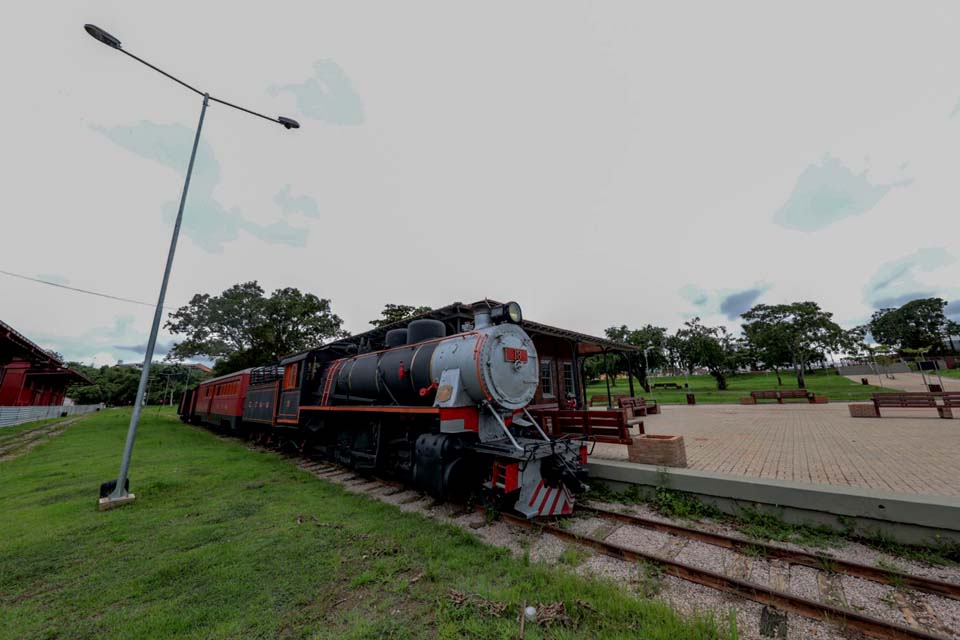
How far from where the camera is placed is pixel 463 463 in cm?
588

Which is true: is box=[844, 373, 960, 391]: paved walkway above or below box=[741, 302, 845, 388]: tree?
below

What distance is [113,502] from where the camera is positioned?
6.33 metres

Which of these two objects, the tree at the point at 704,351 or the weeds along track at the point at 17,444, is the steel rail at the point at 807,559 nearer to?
the weeds along track at the point at 17,444

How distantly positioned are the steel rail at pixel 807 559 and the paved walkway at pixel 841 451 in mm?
2014

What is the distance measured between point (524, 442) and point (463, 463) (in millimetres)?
1078

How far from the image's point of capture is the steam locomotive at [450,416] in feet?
18.2

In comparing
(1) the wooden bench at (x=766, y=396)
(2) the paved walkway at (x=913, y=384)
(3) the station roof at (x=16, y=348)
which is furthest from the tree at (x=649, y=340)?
(3) the station roof at (x=16, y=348)

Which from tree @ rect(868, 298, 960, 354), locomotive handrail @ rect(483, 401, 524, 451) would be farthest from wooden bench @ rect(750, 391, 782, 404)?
tree @ rect(868, 298, 960, 354)

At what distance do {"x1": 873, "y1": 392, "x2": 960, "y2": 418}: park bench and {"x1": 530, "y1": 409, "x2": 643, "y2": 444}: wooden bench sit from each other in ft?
41.4

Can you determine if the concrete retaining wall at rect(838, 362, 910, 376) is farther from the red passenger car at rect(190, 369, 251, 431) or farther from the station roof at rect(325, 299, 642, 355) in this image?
the red passenger car at rect(190, 369, 251, 431)

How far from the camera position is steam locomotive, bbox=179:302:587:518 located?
5559 mm

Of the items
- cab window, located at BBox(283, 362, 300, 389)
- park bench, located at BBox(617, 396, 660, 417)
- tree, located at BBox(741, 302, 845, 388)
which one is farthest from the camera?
tree, located at BBox(741, 302, 845, 388)

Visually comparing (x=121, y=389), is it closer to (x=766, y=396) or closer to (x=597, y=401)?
(x=597, y=401)

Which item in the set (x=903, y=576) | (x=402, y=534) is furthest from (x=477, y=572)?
(x=903, y=576)
